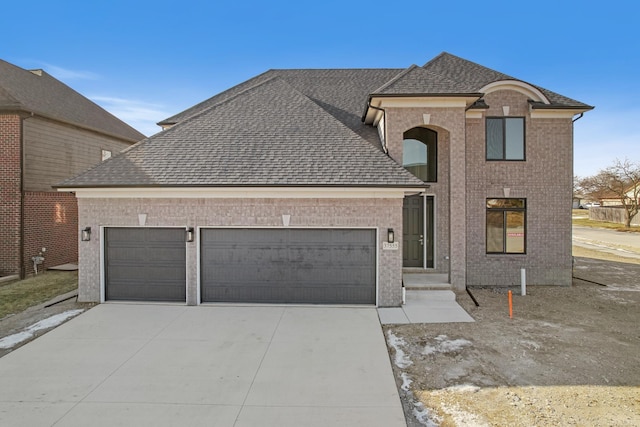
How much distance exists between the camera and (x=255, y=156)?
9875 mm

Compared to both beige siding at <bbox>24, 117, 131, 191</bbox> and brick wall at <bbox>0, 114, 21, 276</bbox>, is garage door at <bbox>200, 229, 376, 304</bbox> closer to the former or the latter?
brick wall at <bbox>0, 114, 21, 276</bbox>

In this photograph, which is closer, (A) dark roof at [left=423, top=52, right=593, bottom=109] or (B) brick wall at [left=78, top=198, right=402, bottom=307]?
(B) brick wall at [left=78, top=198, right=402, bottom=307]

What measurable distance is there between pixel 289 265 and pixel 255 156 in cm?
306

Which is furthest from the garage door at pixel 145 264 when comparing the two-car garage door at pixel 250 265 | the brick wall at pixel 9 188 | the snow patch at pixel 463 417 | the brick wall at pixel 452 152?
the snow patch at pixel 463 417

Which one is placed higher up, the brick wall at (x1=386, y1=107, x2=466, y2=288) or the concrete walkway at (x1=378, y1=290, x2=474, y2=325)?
the brick wall at (x1=386, y1=107, x2=466, y2=288)

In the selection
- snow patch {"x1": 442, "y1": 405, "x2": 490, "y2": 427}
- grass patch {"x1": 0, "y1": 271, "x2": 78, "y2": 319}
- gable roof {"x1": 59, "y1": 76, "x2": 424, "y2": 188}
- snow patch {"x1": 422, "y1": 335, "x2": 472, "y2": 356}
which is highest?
gable roof {"x1": 59, "y1": 76, "x2": 424, "y2": 188}

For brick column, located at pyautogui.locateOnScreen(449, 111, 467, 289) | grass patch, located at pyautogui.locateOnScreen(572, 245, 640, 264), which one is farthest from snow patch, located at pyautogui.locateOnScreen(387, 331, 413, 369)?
grass patch, located at pyautogui.locateOnScreen(572, 245, 640, 264)

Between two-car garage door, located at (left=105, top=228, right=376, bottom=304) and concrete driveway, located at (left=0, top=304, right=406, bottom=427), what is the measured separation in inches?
39.2

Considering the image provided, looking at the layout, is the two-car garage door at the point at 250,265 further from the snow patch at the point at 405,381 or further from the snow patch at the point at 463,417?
the snow patch at the point at 463,417

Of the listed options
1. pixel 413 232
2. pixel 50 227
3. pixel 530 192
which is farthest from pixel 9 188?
pixel 530 192

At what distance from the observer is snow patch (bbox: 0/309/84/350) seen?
23.1ft

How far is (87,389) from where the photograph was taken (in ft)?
17.2

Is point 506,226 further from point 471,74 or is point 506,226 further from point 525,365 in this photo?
point 525,365

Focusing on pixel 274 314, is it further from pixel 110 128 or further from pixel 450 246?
pixel 110 128
